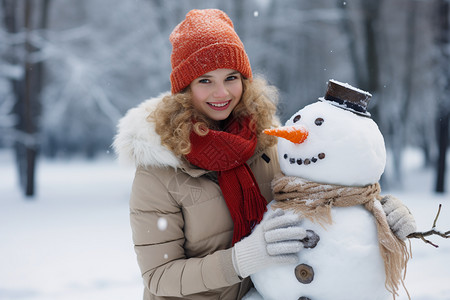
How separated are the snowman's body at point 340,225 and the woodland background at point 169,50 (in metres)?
6.94

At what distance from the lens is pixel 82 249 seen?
17.3 feet

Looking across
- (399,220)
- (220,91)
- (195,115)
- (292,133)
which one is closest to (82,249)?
(195,115)

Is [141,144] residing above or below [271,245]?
above

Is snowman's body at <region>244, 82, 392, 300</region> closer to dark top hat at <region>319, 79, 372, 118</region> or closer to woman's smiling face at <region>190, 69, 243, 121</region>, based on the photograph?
dark top hat at <region>319, 79, 372, 118</region>

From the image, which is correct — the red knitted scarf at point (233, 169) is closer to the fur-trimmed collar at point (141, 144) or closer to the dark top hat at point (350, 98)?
the fur-trimmed collar at point (141, 144)

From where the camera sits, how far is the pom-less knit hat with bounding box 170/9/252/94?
1729 millimetres

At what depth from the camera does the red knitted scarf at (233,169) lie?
5.44 ft

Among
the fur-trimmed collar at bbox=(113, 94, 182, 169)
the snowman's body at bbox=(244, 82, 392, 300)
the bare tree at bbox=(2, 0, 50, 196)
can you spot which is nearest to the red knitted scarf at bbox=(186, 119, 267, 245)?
the fur-trimmed collar at bbox=(113, 94, 182, 169)

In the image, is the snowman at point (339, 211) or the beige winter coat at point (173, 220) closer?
the snowman at point (339, 211)

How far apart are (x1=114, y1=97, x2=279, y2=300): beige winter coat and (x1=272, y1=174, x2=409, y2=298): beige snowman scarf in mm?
376

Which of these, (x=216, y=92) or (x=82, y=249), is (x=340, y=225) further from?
(x=82, y=249)

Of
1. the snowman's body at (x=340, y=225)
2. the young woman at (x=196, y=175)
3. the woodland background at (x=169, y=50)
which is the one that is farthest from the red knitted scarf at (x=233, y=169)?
the woodland background at (x=169, y=50)

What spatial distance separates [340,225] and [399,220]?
24cm

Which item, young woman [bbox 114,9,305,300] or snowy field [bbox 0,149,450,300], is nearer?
young woman [bbox 114,9,305,300]
